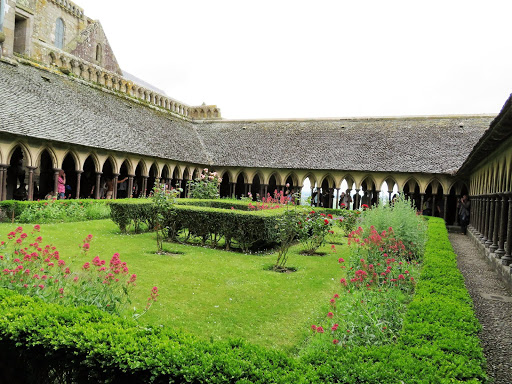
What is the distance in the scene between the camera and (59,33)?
87.2 feet

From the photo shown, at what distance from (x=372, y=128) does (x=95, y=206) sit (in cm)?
1785

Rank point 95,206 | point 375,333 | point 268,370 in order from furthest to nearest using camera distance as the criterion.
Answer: point 95,206 < point 375,333 < point 268,370

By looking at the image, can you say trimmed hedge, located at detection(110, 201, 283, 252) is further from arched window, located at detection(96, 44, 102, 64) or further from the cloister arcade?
arched window, located at detection(96, 44, 102, 64)

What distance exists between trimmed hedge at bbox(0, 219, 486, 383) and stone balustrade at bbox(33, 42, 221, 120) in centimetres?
1938

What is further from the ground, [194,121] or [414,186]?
[194,121]

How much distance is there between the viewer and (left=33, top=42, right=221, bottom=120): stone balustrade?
773 inches

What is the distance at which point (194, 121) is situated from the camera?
1205 inches

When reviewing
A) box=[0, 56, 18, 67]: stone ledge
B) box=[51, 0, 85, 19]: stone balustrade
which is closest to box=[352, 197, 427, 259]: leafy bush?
box=[0, 56, 18, 67]: stone ledge

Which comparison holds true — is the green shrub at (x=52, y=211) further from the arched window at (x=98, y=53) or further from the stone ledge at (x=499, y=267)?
the arched window at (x=98, y=53)

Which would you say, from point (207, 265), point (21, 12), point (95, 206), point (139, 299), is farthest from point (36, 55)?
point (139, 299)

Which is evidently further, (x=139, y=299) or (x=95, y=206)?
(x=95, y=206)

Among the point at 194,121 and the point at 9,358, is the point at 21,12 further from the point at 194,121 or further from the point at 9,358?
the point at 9,358

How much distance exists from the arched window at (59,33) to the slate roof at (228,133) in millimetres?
8039

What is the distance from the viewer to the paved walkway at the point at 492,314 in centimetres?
410
